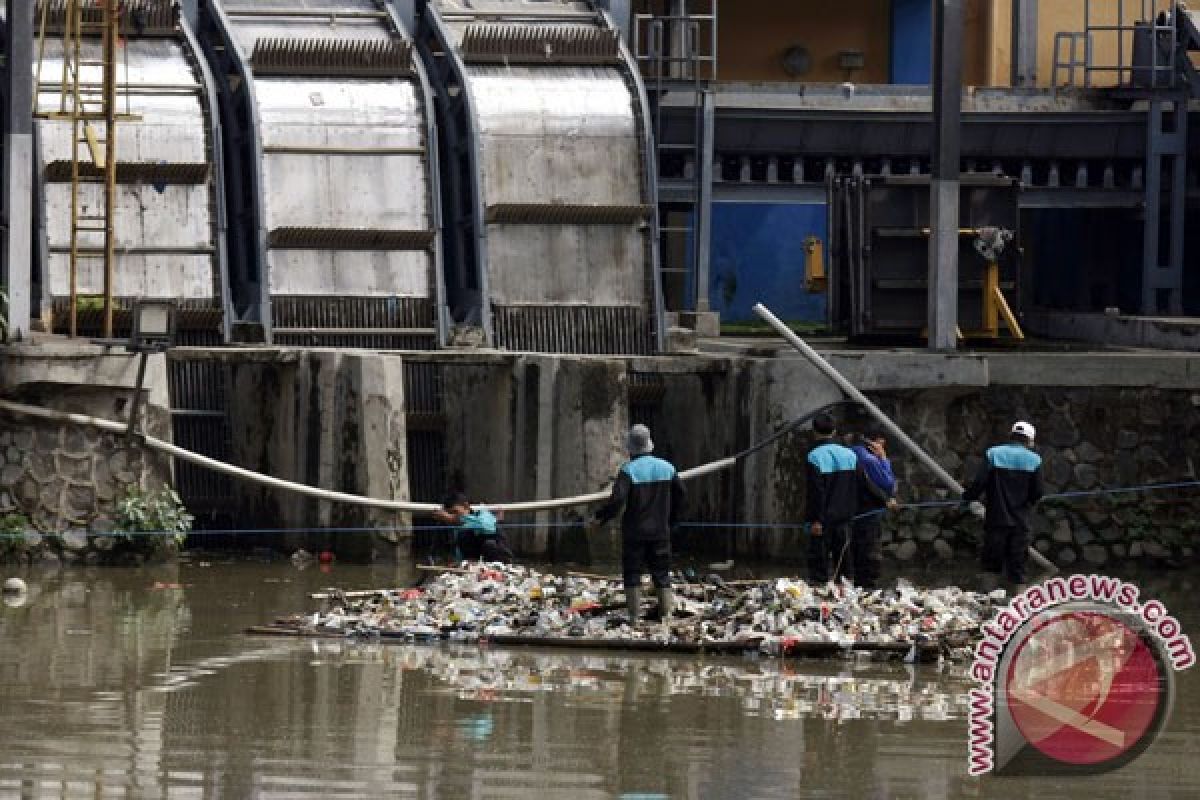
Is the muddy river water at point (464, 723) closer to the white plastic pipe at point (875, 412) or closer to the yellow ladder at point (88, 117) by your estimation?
the yellow ladder at point (88, 117)

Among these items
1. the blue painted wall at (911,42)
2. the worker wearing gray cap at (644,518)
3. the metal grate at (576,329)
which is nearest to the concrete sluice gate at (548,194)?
the metal grate at (576,329)

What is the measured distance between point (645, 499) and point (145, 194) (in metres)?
10.8

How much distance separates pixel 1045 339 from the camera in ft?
106

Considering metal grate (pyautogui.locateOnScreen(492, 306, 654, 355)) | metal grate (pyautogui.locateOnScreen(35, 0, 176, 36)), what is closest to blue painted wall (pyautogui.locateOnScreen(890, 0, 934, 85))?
metal grate (pyautogui.locateOnScreen(492, 306, 654, 355))

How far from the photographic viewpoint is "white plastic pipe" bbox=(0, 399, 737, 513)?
75.0 feet

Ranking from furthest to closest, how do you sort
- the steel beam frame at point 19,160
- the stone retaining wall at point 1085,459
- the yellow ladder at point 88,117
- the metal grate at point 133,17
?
the metal grate at point 133,17 → the stone retaining wall at point 1085,459 → the yellow ladder at point 88,117 → the steel beam frame at point 19,160

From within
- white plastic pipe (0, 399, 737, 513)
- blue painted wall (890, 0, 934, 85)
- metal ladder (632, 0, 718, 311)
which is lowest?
white plastic pipe (0, 399, 737, 513)

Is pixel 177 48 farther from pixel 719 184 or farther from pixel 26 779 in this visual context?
pixel 26 779

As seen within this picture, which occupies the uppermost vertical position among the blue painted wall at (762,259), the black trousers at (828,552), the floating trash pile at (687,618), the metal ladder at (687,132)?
the metal ladder at (687,132)

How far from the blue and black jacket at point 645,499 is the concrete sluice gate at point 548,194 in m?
9.83

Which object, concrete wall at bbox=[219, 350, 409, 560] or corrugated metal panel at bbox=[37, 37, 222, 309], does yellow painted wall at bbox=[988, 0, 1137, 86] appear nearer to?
corrugated metal panel at bbox=[37, 37, 222, 309]

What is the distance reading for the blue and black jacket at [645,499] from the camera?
19078 mm

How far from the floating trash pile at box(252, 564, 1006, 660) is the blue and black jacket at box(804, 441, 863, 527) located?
28.6 inches

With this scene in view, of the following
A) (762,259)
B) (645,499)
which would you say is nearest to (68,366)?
(645,499)
